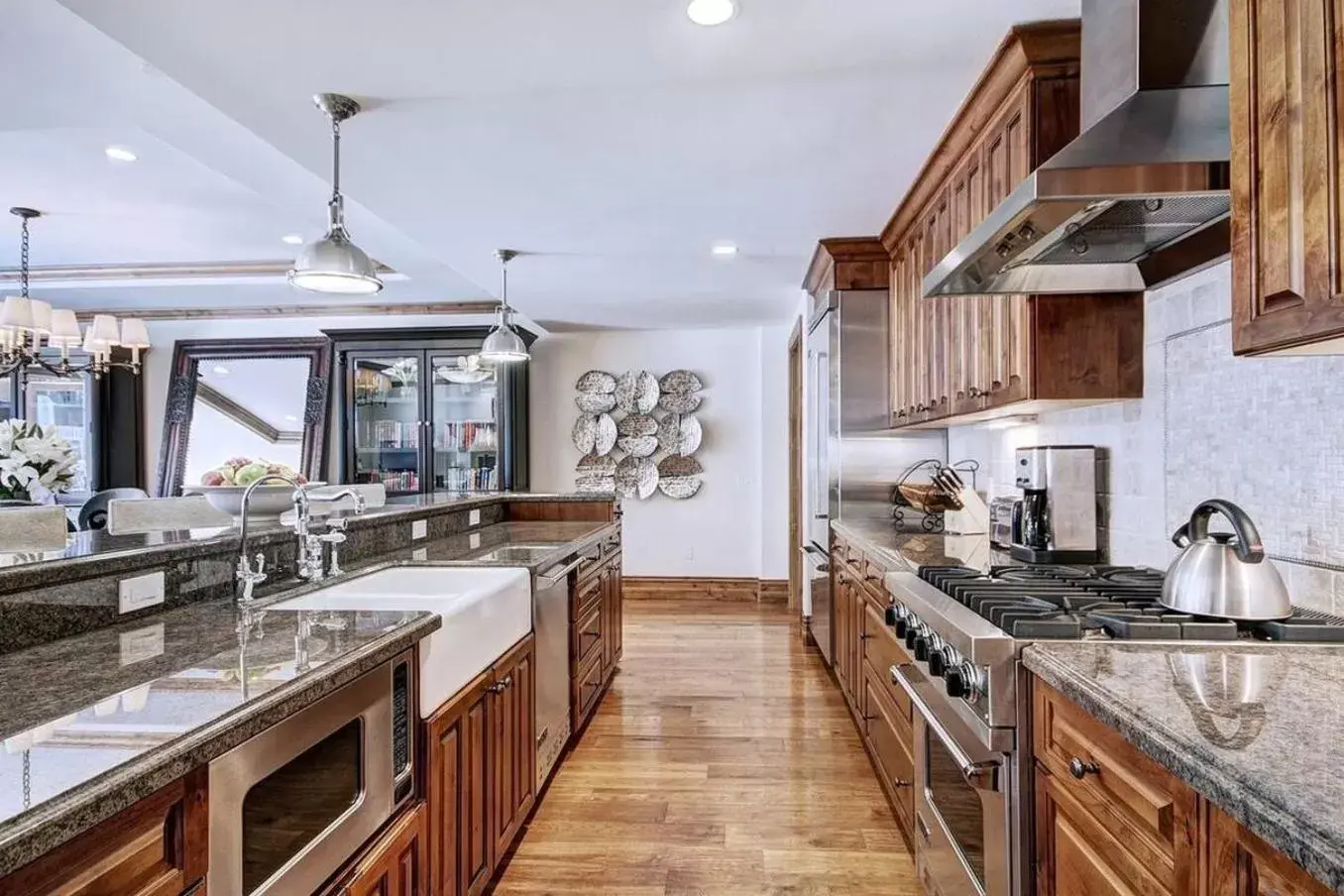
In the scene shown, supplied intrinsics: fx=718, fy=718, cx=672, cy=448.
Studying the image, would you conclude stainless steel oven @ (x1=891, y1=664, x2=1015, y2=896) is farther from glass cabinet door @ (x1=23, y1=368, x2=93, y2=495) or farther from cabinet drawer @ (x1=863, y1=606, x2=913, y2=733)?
glass cabinet door @ (x1=23, y1=368, x2=93, y2=495)

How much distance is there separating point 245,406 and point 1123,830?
6.58 meters

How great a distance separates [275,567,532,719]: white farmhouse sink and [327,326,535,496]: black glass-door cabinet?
334 centimetres

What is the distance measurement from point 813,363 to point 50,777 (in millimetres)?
3977

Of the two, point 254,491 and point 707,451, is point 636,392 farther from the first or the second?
point 254,491

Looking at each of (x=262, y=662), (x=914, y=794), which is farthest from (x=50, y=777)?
(x=914, y=794)

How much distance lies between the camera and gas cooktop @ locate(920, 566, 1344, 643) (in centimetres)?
133

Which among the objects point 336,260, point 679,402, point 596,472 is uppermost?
point 336,260

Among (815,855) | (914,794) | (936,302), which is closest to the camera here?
(914,794)

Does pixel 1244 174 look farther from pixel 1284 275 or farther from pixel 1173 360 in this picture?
pixel 1173 360

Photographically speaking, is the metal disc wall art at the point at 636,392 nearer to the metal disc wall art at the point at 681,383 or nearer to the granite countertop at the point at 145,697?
the metal disc wall art at the point at 681,383

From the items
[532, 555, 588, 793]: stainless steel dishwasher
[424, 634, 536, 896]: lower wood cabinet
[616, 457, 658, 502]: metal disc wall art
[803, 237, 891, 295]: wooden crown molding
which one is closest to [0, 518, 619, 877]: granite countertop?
[424, 634, 536, 896]: lower wood cabinet

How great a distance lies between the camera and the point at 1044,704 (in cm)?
131

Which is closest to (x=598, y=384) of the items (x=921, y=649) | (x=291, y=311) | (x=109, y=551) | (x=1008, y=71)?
(x=291, y=311)

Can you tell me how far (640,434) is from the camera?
6297 mm
